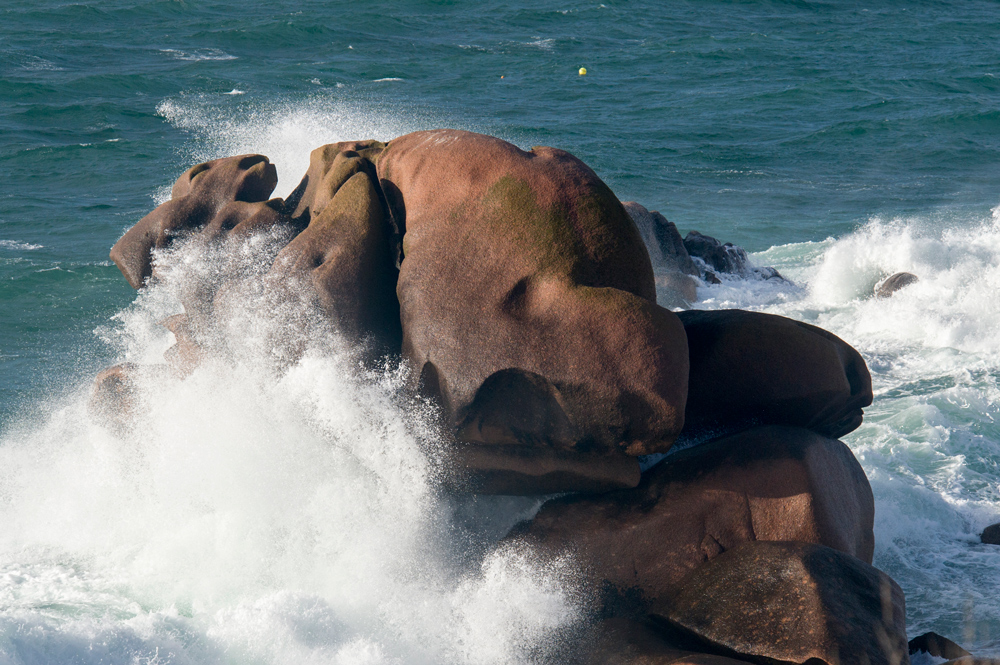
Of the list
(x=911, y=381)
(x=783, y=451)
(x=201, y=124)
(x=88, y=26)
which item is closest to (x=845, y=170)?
(x=911, y=381)

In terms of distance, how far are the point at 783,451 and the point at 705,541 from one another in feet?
2.72

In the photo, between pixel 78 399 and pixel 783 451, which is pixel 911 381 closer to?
pixel 783 451

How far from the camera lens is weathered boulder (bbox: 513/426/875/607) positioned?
563 centimetres

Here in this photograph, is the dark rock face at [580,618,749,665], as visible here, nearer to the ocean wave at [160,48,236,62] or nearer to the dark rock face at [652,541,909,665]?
the dark rock face at [652,541,909,665]

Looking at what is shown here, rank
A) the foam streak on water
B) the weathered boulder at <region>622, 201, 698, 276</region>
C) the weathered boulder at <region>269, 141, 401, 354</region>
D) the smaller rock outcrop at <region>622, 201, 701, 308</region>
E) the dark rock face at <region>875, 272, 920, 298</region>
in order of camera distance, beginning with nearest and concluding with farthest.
Answer: the weathered boulder at <region>269, 141, 401, 354</region>, the foam streak on water, the smaller rock outcrop at <region>622, 201, 701, 308</region>, the weathered boulder at <region>622, 201, 698, 276</region>, the dark rock face at <region>875, 272, 920, 298</region>

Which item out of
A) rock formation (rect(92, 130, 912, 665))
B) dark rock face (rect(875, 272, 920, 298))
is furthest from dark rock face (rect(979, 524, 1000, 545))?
dark rock face (rect(875, 272, 920, 298))

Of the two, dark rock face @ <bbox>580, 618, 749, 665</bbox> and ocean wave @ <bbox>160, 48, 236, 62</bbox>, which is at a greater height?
ocean wave @ <bbox>160, 48, 236, 62</bbox>

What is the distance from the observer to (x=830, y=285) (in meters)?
14.2

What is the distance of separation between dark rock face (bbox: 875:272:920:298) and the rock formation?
7.52 meters

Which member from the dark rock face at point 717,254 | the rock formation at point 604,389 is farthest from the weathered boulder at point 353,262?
the dark rock face at point 717,254

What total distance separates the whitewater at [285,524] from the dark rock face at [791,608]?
83cm

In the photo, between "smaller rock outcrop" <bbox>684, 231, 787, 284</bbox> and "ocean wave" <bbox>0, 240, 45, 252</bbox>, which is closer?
"ocean wave" <bbox>0, 240, 45, 252</bbox>

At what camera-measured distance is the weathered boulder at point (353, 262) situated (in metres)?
6.08

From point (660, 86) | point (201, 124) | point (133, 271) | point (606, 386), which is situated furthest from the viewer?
point (660, 86)
